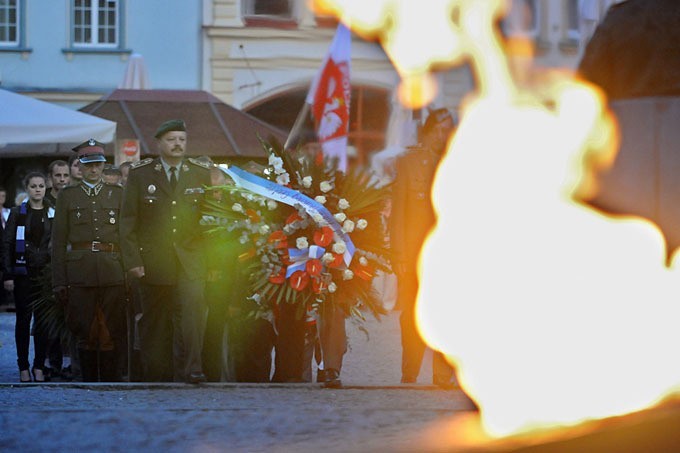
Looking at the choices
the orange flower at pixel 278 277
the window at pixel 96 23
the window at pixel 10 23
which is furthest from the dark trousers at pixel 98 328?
the window at pixel 10 23

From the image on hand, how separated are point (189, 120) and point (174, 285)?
9.31 m

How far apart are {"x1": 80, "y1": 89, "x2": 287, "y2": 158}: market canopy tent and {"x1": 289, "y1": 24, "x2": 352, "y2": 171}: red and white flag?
461cm

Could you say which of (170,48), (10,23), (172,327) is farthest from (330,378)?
A: (10,23)

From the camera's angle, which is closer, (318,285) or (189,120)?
(318,285)

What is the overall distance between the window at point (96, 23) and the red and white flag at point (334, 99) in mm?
15265

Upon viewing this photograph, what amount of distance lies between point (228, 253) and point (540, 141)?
12.9ft

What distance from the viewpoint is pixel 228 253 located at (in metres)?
9.27

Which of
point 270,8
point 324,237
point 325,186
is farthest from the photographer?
point 270,8

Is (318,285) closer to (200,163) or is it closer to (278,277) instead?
(278,277)

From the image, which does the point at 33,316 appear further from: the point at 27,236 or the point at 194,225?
the point at 194,225

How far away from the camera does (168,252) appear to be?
922cm

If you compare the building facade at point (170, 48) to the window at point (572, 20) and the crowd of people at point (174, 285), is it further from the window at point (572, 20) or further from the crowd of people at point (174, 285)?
the window at point (572, 20)

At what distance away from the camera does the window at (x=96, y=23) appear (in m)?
27.1

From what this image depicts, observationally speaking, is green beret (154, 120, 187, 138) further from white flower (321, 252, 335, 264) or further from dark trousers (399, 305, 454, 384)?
dark trousers (399, 305, 454, 384)
